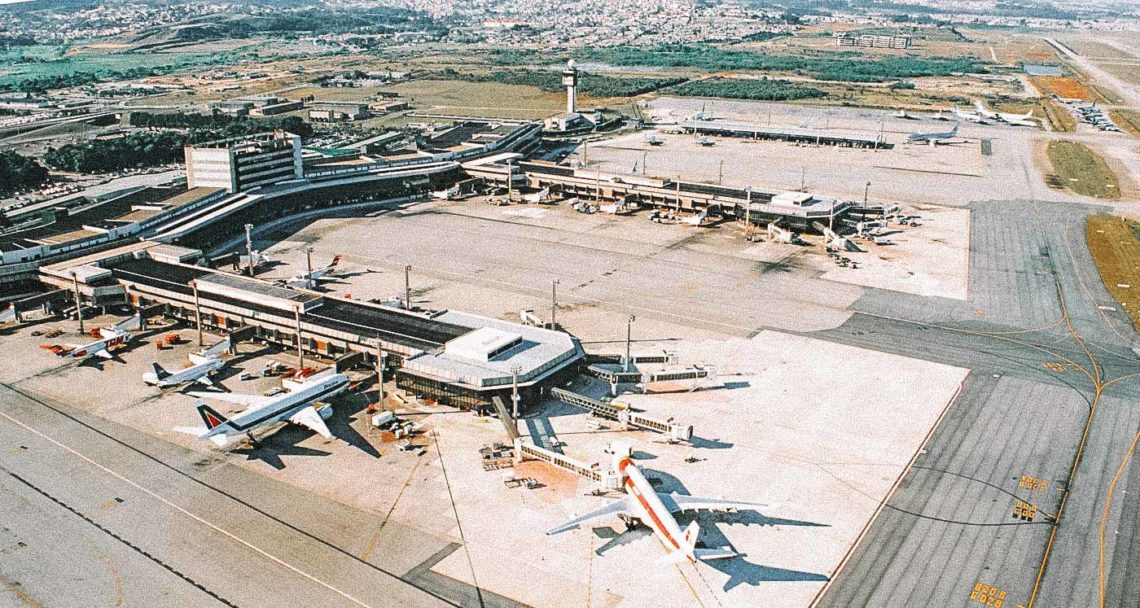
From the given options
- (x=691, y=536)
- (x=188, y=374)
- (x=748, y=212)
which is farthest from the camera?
(x=748, y=212)

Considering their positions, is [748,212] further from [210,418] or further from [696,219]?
[210,418]

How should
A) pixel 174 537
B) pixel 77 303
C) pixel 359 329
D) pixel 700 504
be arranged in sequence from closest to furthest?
pixel 174 537 → pixel 700 504 → pixel 359 329 → pixel 77 303

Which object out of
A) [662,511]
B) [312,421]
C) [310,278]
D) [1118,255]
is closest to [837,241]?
[1118,255]

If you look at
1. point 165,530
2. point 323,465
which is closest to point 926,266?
point 323,465

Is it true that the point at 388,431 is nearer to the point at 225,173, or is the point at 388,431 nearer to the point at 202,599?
the point at 202,599

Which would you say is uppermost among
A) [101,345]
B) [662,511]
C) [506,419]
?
[662,511]

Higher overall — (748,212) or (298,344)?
(748,212)
